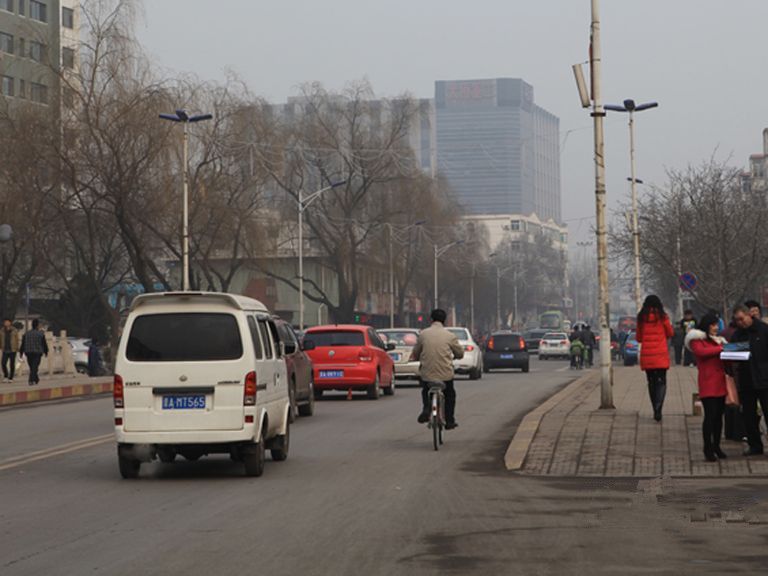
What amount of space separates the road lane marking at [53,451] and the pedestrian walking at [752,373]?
8.37m

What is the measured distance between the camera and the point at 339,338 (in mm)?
30906

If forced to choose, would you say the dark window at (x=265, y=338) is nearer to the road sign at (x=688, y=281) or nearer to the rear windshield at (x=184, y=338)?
the rear windshield at (x=184, y=338)

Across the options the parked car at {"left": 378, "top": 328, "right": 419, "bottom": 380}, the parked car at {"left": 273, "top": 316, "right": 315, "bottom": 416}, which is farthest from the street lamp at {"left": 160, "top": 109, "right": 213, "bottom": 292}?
the parked car at {"left": 273, "top": 316, "right": 315, "bottom": 416}

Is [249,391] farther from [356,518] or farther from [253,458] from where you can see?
[356,518]

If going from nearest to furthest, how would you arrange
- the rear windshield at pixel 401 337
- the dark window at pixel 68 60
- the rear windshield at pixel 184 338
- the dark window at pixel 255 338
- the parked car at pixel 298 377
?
1. the rear windshield at pixel 184 338
2. the dark window at pixel 255 338
3. the parked car at pixel 298 377
4. the rear windshield at pixel 401 337
5. the dark window at pixel 68 60

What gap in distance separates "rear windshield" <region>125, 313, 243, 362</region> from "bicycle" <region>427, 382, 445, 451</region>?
368 centimetres

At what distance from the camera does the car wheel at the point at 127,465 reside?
14.9m

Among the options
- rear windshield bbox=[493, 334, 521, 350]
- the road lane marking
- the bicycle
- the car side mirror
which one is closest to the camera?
the road lane marking

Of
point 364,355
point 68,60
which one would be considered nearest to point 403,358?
point 364,355

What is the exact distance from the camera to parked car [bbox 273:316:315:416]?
23.6m

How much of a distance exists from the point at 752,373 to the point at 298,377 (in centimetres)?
1082

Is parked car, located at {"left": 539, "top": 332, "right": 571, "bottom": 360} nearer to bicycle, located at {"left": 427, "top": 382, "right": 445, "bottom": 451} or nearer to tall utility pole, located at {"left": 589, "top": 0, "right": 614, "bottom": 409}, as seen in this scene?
tall utility pole, located at {"left": 589, "top": 0, "right": 614, "bottom": 409}

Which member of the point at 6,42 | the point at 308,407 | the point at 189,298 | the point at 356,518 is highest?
the point at 6,42

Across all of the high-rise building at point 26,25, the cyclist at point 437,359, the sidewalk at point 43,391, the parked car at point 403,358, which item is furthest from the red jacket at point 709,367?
the high-rise building at point 26,25
